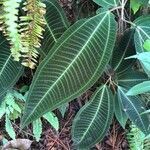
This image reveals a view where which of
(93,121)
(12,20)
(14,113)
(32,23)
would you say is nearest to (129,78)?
(93,121)

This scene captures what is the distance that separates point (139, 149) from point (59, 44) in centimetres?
70

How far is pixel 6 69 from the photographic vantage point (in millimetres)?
1354

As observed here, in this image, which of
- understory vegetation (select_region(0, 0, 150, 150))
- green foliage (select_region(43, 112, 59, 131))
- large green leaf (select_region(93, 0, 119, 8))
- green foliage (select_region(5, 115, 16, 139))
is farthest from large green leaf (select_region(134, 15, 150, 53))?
green foliage (select_region(5, 115, 16, 139))

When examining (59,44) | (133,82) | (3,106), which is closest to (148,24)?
(133,82)

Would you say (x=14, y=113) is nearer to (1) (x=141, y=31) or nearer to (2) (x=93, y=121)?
(2) (x=93, y=121)

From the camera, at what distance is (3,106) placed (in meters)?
1.69

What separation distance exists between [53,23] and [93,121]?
0.41 metres

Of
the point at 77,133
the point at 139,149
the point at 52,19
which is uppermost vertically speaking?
the point at 52,19

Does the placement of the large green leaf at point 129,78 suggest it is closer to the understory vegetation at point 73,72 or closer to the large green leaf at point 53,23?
the understory vegetation at point 73,72

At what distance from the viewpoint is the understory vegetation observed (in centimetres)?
113

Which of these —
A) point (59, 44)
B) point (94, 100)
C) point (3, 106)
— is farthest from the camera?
point (3, 106)

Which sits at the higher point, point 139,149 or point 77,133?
point 77,133

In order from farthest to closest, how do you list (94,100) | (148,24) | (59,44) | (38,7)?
(94,100) < (148,24) < (59,44) < (38,7)

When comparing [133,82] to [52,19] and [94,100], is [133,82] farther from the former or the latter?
[52,19]
